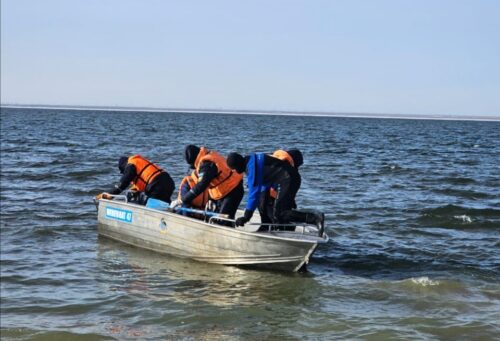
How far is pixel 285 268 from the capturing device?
9602mm

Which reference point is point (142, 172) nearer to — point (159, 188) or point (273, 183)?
point (159, 188)

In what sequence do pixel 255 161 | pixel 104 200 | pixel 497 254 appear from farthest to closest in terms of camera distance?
pixel 104 200 → pixel 497 254 → pixel 255 161

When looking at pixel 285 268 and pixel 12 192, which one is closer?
pixel 285 268

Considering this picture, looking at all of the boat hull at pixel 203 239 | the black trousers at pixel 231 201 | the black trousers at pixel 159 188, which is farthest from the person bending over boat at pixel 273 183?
the black trousers at pixel 159 188

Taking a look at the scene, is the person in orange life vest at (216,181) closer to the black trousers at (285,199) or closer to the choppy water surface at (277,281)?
the black trousers at (285,199)

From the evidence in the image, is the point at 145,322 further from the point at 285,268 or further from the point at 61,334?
the point at 285,268

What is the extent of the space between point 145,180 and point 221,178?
1914 mm

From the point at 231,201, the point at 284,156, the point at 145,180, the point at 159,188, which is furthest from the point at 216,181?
the point at 145,180

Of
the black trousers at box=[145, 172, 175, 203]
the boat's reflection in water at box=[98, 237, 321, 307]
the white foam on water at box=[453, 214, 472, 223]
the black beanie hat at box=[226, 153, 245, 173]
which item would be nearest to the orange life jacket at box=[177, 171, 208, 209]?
the black trousers at box=[145, 172, 175, 203]

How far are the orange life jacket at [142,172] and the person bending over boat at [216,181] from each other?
4.05 feet

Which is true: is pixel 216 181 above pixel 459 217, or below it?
above

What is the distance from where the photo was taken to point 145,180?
11586 millimetres

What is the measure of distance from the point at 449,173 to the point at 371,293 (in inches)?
628

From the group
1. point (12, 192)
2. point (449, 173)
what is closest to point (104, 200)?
point (12, 192)
